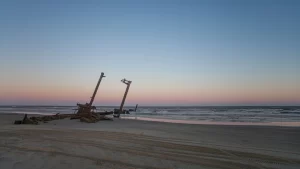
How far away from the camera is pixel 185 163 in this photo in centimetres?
516

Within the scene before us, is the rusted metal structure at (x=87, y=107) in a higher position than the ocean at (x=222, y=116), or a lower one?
higher

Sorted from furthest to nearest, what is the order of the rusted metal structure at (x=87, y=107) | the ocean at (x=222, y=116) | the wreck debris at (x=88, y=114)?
the ocean at (x=222, y=116)
the rusted metal structure at (x=87, y=107)
the wreck debris at (x=88, y=114)

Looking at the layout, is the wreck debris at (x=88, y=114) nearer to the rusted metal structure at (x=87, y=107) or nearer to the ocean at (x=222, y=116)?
the rusted metal structure at (x=87, y=107)

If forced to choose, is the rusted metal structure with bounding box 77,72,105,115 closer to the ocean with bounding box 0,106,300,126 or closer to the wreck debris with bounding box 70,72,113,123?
the wreck debris with bounding box 70,72,113,123

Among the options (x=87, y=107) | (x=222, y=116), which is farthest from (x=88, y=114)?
(x=222, y=116)


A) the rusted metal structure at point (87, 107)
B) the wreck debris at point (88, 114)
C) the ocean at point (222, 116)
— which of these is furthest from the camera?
the ocean at point (222, 116)

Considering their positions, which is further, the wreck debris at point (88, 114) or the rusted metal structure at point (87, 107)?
the rusted metal structure at point (87, 107)

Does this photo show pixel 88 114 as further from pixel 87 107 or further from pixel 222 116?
pixel 222 116

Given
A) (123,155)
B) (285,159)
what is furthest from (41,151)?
(285,159)

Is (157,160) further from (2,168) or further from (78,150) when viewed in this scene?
(2,168)

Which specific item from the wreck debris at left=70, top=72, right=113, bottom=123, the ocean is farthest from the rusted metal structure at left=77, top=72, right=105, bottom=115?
the ocean

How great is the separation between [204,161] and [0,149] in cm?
533

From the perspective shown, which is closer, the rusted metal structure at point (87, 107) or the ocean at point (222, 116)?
the rusted metal structure at point (87, 107)

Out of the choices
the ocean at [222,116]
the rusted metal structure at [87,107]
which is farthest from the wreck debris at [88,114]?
the ocean at [222,116]
